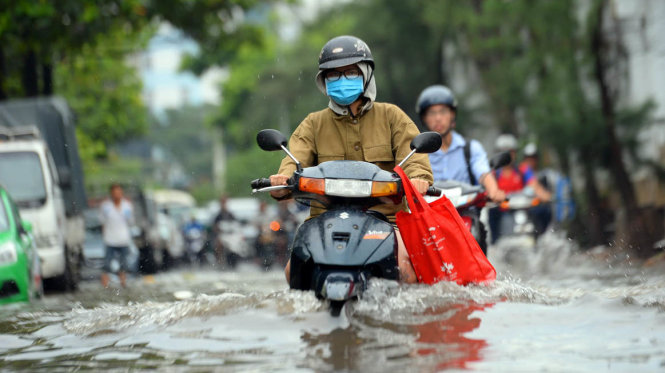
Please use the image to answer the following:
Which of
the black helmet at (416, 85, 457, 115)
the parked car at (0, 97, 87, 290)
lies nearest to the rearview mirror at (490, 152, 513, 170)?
the black helmet at (416, 85, 457, 115)

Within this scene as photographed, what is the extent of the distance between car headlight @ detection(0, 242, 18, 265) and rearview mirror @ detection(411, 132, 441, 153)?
5985 millimetres

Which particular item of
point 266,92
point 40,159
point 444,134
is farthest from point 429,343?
point 266,92

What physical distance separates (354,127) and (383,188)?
783 millimetres

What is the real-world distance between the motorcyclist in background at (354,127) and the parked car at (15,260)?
5.01m

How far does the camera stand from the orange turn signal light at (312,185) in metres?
6.12

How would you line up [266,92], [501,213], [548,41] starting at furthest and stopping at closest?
1. [266,92]
2. [548,41]
3. [501,213]

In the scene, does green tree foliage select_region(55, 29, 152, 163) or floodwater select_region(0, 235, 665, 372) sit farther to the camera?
green tree foliage select_region(55, 29, 152, 163)

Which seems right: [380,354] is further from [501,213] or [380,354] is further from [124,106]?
[124,106]

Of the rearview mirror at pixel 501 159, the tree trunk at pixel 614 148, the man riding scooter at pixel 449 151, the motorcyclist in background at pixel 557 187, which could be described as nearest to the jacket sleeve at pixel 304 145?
the rearview mirror at pixel 501 159

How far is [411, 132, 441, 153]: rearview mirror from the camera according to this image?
6.25 m

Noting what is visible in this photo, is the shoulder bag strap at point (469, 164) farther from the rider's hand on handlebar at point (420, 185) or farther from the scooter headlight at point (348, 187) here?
the scooter headlight at point (348, 187)

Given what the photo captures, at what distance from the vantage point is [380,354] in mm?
5539

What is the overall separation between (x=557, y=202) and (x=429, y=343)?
1156 cm

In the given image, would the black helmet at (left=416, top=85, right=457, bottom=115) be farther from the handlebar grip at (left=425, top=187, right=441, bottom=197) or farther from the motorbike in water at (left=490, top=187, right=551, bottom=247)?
the motorbike in water at (left=490, top=187, right=551, bottom=247)
